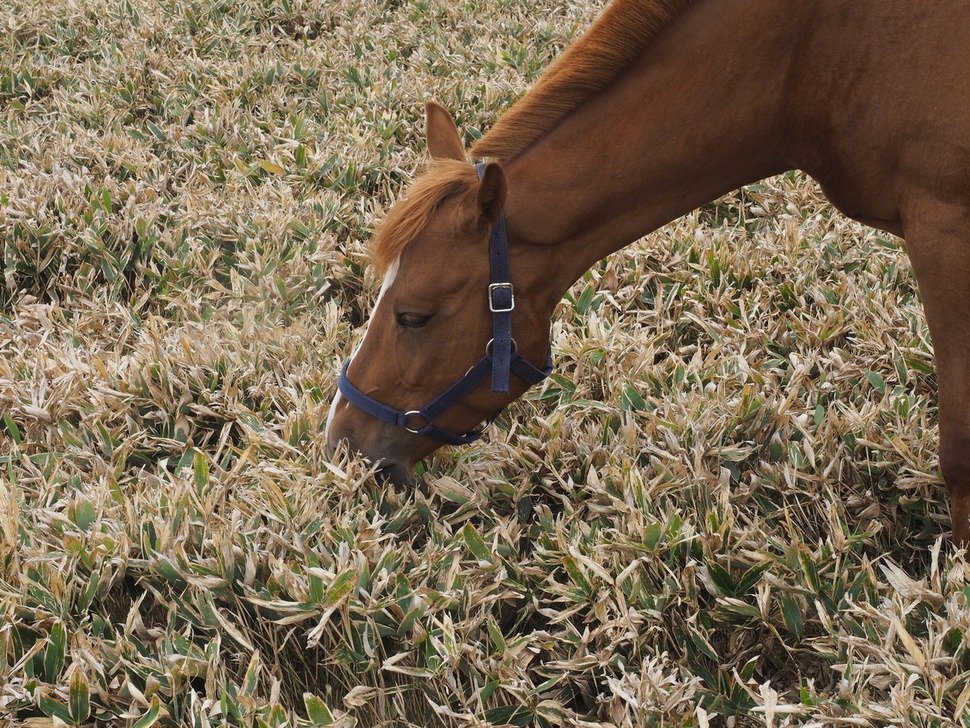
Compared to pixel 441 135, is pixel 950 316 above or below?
below

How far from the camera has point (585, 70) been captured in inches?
87.0

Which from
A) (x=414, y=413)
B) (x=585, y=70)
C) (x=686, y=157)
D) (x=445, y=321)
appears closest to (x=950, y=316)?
(x=686, y=157)

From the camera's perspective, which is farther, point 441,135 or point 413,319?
point 441,135

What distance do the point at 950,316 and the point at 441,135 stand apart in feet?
4.85

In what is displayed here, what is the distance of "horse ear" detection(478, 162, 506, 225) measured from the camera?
2.02 meters

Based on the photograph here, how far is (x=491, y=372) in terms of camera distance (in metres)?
2.31

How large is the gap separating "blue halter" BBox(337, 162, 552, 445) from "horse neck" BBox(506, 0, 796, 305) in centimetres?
9

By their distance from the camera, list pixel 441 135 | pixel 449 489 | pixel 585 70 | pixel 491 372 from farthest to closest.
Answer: pixel 449 489 → pixel 441 135 → pixel 491 372 → pixel 585 70

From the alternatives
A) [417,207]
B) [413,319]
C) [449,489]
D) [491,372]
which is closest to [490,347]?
[491,372]

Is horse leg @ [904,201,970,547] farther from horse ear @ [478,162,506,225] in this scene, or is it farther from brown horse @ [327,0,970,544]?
horse ear @ [478,162,506,225]

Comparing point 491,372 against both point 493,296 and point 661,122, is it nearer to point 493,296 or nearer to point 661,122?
point 493,296

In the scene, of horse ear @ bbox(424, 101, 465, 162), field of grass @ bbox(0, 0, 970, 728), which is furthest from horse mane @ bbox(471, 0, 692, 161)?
field of grass @ bbox(0, 0, 970, 728)

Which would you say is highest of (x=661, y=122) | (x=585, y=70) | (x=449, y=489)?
(x=585, y=70)

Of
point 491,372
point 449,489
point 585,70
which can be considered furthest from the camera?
point 449,489
